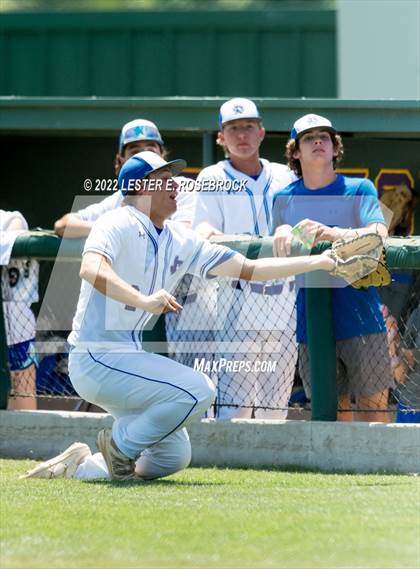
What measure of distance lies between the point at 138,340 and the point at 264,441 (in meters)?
1.04

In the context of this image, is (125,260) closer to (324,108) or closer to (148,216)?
(148,216)

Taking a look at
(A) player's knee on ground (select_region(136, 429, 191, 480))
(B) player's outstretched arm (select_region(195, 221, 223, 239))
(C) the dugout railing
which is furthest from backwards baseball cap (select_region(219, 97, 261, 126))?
(A) player's knee on ground (select_region(136, 429, 191, 480))

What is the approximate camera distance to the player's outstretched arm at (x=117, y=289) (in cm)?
545

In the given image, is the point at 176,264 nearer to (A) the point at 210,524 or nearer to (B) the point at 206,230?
(B) the point at 206,230

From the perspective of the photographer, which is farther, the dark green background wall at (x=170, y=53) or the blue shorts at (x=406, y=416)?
the dark green background wall at (x=170, y=53)

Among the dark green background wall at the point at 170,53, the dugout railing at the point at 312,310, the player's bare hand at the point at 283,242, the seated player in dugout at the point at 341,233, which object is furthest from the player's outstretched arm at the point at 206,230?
the dark green background wall at the point at 170,53

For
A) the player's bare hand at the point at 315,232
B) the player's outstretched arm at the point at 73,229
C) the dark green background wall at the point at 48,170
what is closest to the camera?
the player's bare hand at the point at 315,232

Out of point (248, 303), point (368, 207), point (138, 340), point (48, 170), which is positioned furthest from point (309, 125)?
point (48, 170)

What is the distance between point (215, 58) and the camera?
12320 millimetres

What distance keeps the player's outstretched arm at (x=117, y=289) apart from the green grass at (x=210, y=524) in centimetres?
83

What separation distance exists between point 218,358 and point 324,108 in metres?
2.89

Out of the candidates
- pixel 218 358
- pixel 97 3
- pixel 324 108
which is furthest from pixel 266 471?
pixel 97 3

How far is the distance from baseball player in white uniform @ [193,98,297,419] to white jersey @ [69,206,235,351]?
2.67 ft

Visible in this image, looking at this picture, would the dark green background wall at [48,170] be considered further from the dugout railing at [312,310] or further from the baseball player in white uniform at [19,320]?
the baseball player in white uniform at [19,320]
